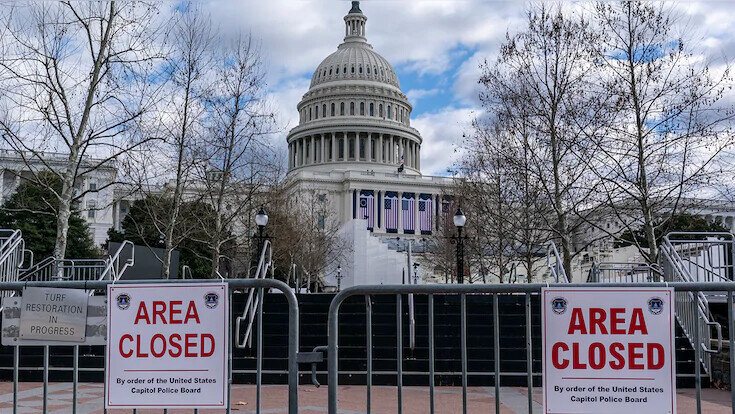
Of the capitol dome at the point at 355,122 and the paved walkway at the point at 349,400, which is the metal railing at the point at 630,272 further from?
the capitol dome at the point at 355,122

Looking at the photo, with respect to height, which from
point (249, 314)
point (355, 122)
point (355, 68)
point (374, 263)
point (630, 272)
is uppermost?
point (355, 68)

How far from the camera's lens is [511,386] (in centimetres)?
1158

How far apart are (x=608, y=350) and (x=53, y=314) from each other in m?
3.63

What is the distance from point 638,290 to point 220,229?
788 inches

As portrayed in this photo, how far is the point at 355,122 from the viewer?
372 ft

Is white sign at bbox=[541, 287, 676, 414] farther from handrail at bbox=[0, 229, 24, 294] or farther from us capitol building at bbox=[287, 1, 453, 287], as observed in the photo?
us capitol building at bbox=[287, 1, 453, 287]

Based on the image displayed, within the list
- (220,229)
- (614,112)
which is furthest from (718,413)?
(220,229)

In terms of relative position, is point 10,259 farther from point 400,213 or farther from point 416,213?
point 416,213

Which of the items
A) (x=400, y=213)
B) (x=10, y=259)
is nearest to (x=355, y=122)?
(x=400, y=213)

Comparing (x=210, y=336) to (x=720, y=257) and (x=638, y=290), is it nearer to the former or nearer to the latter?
(x=638, y=290)

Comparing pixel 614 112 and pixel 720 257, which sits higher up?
pixel 614 112

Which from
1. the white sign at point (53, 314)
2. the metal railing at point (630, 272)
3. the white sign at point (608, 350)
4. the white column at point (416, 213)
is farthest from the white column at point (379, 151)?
the white sign at point (608, 350)

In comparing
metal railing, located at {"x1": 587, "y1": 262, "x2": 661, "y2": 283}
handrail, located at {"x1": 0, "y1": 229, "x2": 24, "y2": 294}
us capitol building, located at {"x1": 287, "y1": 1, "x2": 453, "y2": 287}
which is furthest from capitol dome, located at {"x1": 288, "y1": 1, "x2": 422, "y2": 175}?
handrail, located at {"x1": 0, "y1": 229, "x2": 24, "y2": 294}

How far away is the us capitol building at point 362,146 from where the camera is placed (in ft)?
342
